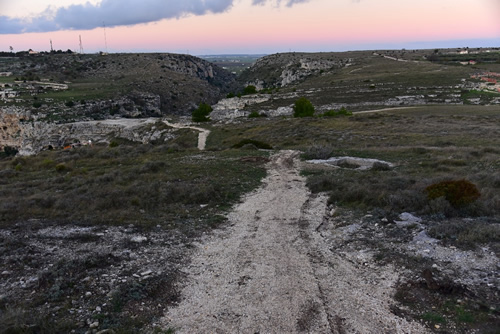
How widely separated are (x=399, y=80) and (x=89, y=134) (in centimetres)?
6482

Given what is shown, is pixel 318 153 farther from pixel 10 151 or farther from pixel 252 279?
pixel 10 151

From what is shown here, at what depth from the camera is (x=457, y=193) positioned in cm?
1223

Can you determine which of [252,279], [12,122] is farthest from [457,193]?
[12,122]

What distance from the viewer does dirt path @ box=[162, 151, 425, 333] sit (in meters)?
7.03

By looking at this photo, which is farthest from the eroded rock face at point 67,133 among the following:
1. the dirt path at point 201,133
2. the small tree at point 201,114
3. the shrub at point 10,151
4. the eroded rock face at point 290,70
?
the eroded rock face at point 290,70

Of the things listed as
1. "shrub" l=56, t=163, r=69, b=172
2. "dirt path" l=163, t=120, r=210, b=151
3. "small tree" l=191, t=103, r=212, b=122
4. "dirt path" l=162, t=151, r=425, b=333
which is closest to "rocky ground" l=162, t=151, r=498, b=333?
"dirt path" l=162, t=151, r=425, b=333

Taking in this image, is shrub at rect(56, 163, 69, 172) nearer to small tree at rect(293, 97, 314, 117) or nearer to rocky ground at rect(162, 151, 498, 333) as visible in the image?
rocky ground at rect(162, 151, 498, 333)

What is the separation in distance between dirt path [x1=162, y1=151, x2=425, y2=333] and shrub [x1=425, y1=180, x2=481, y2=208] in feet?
15.8

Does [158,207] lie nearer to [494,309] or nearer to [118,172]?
[118,172]

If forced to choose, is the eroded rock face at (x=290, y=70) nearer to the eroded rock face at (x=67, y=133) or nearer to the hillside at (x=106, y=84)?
the hillside at (x=106, y=84)

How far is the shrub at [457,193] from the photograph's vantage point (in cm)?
1209

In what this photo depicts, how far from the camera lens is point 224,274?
30.0ft

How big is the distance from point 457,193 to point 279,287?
A: 8254 millimetres

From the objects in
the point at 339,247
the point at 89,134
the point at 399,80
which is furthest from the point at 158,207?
the point at 399,80
